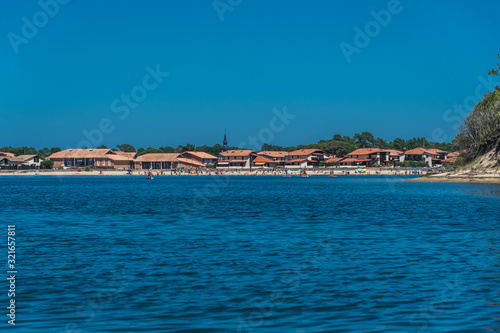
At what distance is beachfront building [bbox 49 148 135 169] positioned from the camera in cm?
18962

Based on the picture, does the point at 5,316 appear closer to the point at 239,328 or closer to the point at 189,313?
the point at 189,313

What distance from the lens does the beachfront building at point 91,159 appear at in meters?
190

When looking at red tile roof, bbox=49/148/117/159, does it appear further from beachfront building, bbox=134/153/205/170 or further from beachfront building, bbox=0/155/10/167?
beachfront building, bbox=0/155/10/167

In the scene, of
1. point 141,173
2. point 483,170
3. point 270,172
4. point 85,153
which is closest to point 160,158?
point 141,173

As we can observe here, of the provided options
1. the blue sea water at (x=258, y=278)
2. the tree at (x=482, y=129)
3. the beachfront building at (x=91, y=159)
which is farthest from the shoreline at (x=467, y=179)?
the beachfront building at (x=91, y=159)

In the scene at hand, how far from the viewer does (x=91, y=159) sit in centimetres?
19112

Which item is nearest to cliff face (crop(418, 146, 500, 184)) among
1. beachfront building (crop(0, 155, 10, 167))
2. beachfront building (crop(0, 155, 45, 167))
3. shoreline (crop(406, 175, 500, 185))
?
shoreline (crop(406, 175, 500, 185))

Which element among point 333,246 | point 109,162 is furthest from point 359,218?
point 109,162

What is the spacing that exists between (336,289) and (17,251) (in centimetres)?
1258

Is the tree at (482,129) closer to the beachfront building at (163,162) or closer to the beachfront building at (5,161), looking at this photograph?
the beachfront building at (163,162)

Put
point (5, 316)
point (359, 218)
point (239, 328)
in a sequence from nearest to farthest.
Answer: point (239, 328)
point (5, 316)
point (359, 218)

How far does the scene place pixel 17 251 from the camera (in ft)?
65.7

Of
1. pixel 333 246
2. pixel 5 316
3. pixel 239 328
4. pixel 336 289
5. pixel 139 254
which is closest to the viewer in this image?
pixel 239 328

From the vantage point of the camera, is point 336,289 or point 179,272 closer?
point 336,289
